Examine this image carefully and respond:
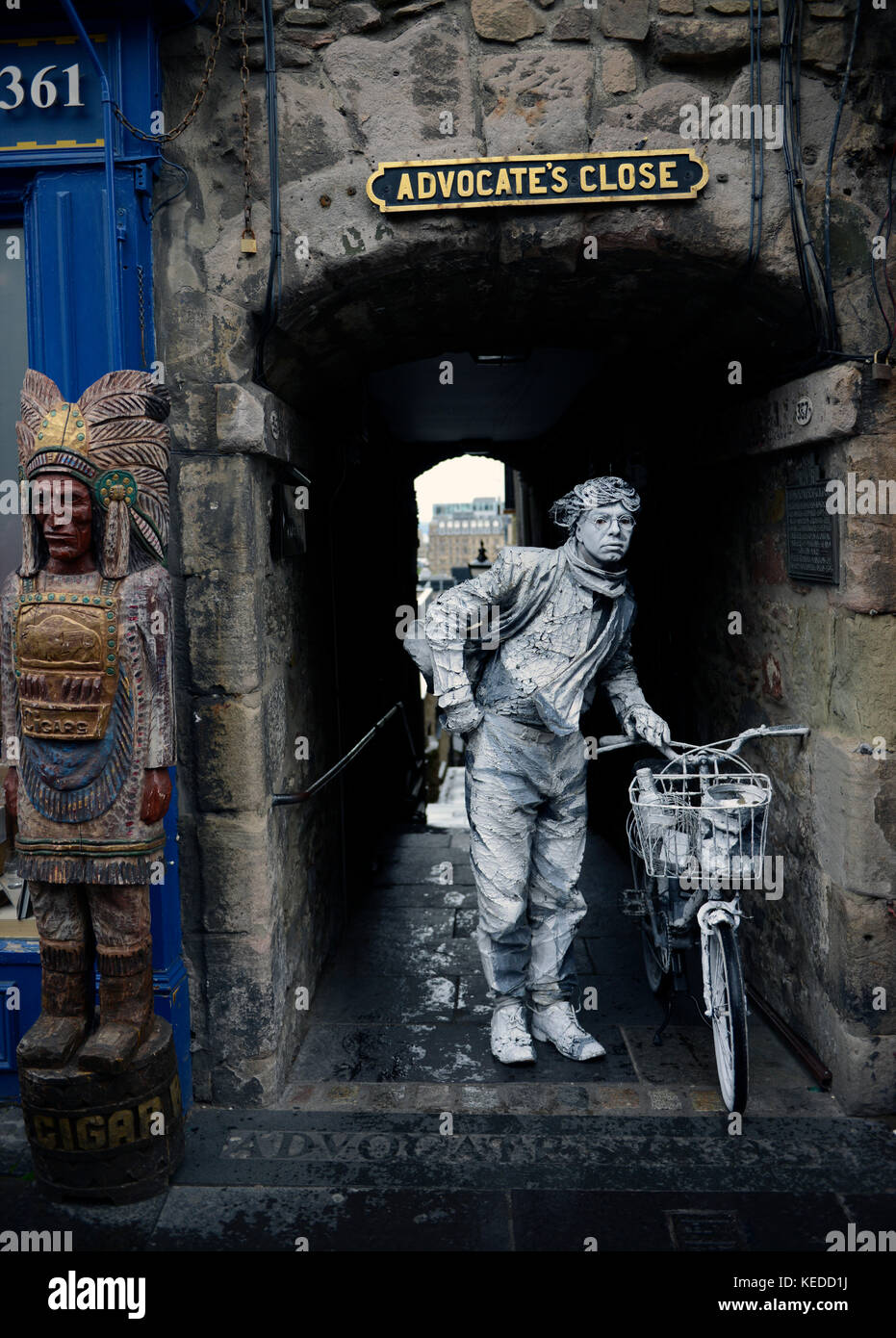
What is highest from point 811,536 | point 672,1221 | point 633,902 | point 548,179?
point 548,179

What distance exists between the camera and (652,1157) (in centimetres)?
339

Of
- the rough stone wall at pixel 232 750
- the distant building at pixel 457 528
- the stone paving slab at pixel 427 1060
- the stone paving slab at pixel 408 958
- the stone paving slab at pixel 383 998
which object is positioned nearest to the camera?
the rough stone wall at pixel 232 750

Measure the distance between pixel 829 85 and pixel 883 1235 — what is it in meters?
3.66

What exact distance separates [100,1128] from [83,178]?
312 centimetres

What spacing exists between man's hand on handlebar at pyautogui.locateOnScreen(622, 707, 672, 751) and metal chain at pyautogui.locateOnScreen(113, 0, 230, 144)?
2.62 m

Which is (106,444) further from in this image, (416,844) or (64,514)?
(416,844)

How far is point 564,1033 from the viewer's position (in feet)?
13.4

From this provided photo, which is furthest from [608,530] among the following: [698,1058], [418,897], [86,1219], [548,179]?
[418,897]

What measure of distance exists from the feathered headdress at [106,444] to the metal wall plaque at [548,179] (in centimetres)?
112

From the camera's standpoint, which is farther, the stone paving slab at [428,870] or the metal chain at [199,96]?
the stone paving slab at [428,870]

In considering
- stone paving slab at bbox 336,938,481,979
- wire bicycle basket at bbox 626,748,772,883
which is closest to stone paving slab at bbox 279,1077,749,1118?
wire bicycle basket at bbox 626,748,772,883

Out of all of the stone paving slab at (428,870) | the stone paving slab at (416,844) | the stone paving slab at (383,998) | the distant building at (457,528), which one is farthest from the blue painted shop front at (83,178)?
the distant building at (457,528)

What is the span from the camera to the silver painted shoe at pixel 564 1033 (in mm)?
4027

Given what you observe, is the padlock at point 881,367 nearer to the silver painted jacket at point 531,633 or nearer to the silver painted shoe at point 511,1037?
the silver painted jacket at point 531,633
